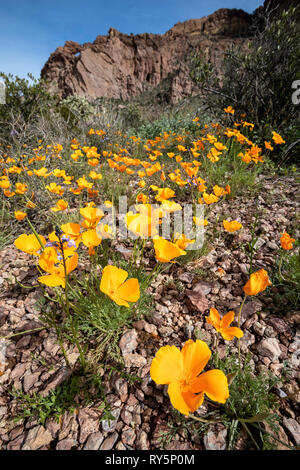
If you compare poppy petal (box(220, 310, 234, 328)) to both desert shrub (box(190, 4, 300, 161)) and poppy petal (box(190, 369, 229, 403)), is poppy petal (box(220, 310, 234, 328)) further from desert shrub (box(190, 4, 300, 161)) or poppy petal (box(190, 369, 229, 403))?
desert shrub (box(190, 4, 300, 161))

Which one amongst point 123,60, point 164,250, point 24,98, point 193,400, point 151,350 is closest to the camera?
point 193,400

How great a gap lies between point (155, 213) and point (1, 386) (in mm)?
1391

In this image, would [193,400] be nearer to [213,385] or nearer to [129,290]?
[213,385]

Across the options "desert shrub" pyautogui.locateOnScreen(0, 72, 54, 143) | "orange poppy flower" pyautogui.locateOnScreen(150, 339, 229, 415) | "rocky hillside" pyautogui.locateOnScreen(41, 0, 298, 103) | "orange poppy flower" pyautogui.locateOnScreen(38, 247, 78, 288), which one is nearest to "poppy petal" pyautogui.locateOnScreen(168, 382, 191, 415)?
"orange poppy flower" pyautogui.locateOnScreen(150, 339, 229, 415)

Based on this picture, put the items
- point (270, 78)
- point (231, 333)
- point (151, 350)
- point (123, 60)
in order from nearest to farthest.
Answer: point (231, 333), point (151, 350), point (270, 78), point (123, 60)

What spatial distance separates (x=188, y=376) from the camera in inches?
36.1

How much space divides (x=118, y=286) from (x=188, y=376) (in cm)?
52

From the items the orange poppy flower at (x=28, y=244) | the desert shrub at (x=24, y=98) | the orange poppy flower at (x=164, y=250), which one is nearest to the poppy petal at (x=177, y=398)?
the orange poppy flower at (x=164, y=250)

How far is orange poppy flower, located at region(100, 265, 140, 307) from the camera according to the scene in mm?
1029

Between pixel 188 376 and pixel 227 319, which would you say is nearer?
pixel 188 376

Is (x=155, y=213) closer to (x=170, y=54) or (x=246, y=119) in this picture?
(x=246, y=119)

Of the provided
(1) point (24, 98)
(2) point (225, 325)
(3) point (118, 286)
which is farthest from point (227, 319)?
(1) point (24, 98)

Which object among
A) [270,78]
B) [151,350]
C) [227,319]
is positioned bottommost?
[151,350]

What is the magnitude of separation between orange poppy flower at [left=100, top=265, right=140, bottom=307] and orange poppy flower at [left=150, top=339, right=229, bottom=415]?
0.29 meters
